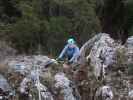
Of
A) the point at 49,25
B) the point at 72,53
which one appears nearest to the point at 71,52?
the point at 72,53

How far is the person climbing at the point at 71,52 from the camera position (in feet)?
38.7

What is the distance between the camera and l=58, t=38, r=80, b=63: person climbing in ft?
38.7

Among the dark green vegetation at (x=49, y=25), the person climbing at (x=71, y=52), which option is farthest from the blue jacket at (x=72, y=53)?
the dark green vegetation at (x=49, y=25)

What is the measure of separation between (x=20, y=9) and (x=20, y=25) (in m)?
0.62

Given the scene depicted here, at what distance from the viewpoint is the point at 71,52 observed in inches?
475

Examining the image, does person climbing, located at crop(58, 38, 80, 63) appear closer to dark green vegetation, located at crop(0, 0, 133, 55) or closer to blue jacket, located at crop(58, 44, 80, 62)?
blue jacket, located at crop(58, 44, 80, 62)

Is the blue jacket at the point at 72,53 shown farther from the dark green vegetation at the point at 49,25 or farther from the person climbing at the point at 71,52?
the dark green vegetation at the point at 49,25

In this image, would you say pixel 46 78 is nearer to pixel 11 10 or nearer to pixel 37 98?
pixel 37 98

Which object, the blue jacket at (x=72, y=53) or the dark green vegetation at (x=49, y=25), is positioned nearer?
the blue jacket at (x=72, y=53)

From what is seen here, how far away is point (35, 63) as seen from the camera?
38.5ft

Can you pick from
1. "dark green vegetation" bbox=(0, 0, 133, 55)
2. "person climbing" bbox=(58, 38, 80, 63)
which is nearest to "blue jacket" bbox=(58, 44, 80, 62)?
"person climbing" bbox=(58, 38, 80, 63)

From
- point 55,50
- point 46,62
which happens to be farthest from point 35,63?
point 55,50

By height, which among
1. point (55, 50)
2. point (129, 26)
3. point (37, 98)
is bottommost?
point (37, 98)

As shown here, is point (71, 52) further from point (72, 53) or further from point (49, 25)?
point (49, 25)
